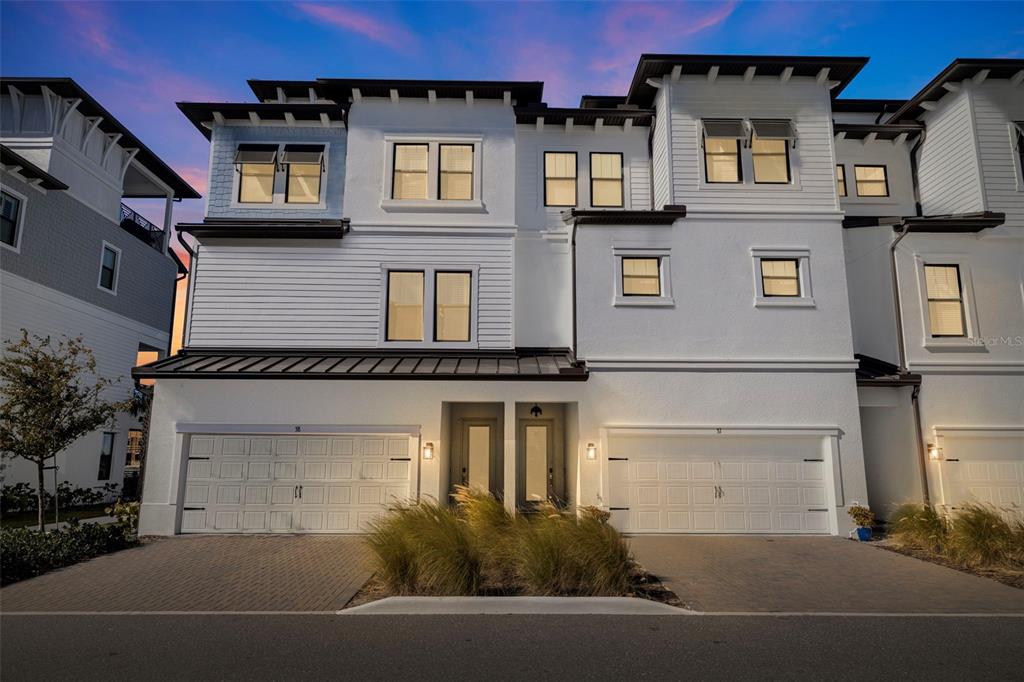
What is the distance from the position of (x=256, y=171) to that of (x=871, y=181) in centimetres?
1803

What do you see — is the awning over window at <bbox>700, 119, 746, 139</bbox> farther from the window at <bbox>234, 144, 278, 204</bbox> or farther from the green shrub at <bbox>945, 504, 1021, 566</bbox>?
the window at <bbox>234, 144, 278, 204</bbox>

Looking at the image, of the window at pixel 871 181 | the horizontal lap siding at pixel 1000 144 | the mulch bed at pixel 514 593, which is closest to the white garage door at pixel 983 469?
the horizontal lap siding at pixel 1000 144

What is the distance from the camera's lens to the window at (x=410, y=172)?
14984 millimetres

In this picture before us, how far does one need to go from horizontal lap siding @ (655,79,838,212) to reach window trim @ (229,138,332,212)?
9.34 metres

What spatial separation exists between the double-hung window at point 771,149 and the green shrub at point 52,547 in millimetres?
16337

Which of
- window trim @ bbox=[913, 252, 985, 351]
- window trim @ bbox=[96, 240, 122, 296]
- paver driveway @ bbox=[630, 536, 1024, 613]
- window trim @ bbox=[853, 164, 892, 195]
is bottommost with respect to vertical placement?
paver driveway @ bbox=[630, 536, 1024, 613]

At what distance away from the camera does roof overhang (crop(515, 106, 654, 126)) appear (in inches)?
599

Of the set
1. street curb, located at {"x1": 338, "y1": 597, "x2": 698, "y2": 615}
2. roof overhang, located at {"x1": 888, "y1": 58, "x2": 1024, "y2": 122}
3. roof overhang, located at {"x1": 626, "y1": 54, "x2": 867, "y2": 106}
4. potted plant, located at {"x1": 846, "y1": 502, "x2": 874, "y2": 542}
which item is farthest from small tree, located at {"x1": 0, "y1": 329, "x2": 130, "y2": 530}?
roof overhang, located at {"x1": 888, "y1": 58, "x2": 1024, "y2": 122}

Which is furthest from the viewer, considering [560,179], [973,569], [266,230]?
[560,179]

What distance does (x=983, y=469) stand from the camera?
42.4 ft

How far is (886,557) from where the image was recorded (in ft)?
34.0

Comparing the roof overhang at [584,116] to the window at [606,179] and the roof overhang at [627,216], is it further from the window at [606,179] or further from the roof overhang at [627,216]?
the roof overhang at [627,216]

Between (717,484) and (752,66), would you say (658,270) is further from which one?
(752,66)

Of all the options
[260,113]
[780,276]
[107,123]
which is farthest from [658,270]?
[107,123]
